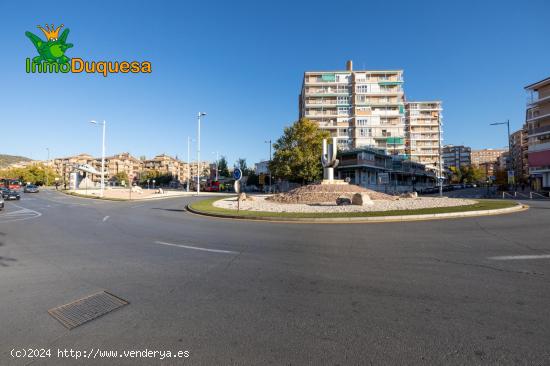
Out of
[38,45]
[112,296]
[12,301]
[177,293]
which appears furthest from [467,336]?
[38,45]

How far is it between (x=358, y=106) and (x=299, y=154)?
31350 mm

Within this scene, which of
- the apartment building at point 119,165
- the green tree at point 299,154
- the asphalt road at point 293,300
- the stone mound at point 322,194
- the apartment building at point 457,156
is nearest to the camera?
the asphalt road at point 293,300

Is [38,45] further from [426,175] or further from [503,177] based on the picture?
[426,175]

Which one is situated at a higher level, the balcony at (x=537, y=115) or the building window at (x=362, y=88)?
the building window at (x=362, y=88)

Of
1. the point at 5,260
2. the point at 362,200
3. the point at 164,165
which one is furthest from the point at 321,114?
the point at 164,165

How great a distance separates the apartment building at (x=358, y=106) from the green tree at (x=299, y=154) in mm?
21224

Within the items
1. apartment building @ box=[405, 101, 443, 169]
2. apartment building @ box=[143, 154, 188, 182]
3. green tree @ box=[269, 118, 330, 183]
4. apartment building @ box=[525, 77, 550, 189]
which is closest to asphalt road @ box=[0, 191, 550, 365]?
green tree @ box=[269, 118, 330, 183]

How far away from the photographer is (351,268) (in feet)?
16.6

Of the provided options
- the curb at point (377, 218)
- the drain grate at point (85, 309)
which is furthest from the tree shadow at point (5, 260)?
the curb at point (377, 218)

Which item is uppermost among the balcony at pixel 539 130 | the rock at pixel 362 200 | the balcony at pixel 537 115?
the balcony at pixel 537 115

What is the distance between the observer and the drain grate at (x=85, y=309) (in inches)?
127

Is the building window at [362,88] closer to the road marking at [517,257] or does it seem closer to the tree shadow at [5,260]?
the road marking at [517,257]

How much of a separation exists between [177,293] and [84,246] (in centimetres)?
503

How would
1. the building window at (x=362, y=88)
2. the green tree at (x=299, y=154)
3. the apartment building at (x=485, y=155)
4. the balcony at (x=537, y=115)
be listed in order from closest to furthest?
the green tree at (x=299, y=154) → the balcony at (x=537, y=115) → the building window at (x=362, y=88) → the apartment building at (x=485, y=155)
